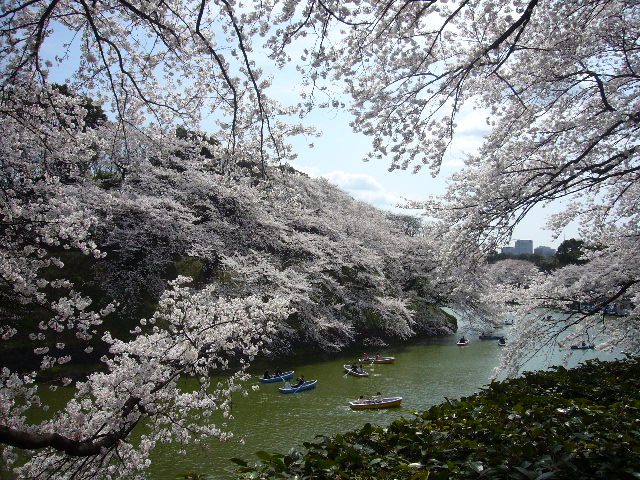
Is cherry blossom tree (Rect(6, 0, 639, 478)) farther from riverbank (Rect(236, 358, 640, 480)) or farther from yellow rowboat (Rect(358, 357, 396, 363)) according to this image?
yellow rowboat (Rect(358, 357, 396, 363))

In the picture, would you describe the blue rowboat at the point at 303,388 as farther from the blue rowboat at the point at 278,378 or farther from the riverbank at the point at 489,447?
the riverbank at the point at 489,447

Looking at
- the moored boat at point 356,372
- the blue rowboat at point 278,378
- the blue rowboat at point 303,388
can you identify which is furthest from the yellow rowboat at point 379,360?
the blue rowboat at point 278,378

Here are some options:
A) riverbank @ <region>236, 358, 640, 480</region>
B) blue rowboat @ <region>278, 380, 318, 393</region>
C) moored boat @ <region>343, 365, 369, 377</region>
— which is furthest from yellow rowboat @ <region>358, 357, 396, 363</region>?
riverbank @ <region>236, 358, 640, 480</region>

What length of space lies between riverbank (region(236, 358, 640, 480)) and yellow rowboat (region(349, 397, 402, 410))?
24.2 feet

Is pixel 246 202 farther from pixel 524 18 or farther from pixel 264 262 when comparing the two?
pixel 524 18

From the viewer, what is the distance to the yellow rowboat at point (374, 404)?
407 inches

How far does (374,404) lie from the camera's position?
10398 millimetres

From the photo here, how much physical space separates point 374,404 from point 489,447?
8.76 metres

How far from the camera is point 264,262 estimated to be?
1381cm

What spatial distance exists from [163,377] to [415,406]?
7927mm

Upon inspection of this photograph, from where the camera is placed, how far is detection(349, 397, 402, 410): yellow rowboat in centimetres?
1033

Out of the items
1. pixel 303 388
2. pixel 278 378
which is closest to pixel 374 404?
pixel 303 388

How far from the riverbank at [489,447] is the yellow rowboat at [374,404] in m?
7.38

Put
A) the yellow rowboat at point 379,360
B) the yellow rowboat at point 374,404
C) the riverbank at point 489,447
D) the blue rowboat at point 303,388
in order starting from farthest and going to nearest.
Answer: the yellow rowboat at point 379,360, the blue rowboat at point 303,388, the yellow rowboat at point 374,404, the riverbank at point 489,447
